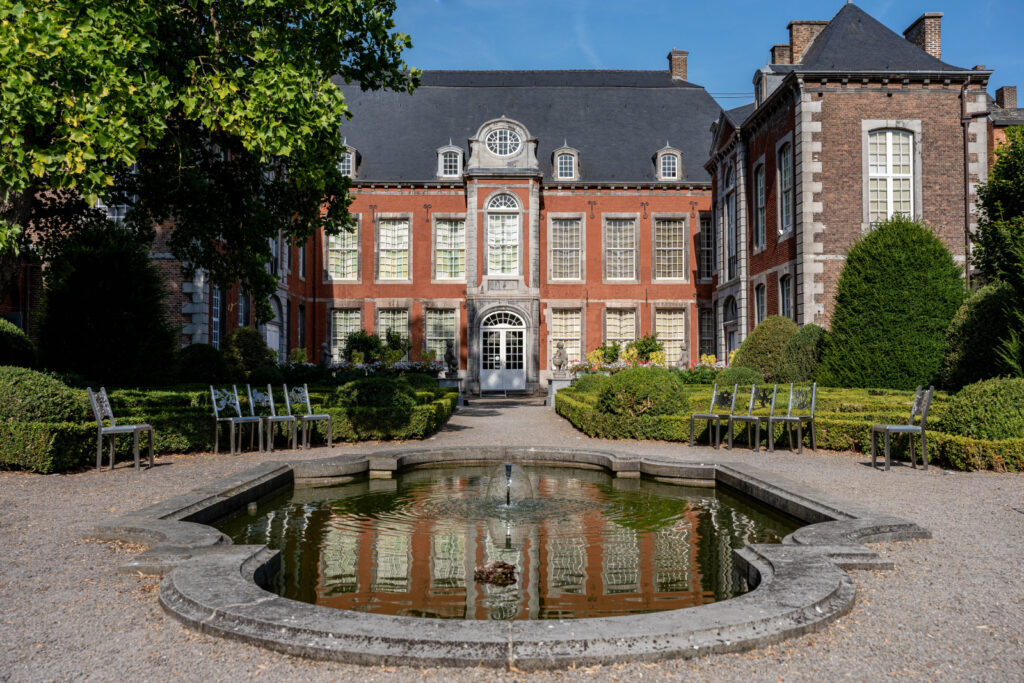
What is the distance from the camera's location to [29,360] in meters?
14.4

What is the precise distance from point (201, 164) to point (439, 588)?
11.5 metres

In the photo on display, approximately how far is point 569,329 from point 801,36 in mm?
12870

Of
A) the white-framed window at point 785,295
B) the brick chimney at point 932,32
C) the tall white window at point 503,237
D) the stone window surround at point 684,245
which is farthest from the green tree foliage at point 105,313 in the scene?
the brick chimney at point 932,32

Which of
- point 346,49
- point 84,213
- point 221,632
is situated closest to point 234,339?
point 84,213

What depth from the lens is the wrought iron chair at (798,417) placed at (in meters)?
10.0

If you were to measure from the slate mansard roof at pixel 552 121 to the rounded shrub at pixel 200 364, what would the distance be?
13.3m

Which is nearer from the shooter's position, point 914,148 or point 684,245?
point 914,148

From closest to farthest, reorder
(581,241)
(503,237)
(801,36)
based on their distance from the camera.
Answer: (801,36) → (503,237) → (581,241)

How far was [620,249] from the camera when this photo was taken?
29125mm

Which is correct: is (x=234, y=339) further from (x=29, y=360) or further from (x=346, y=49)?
(x=346, y=49)

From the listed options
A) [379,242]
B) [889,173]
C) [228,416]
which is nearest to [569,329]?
[379,242]

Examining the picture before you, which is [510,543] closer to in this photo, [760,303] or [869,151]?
[869,151]

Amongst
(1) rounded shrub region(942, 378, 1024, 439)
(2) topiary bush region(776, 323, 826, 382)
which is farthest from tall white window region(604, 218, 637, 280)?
(1) rounded shrub region(942, 378, 1024, 439)

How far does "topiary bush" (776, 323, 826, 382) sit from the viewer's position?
16.4 metres
